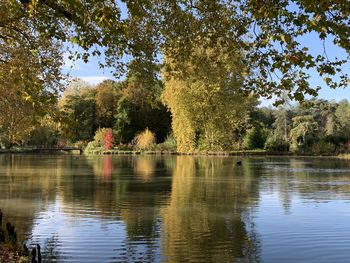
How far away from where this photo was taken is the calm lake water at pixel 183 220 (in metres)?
9.76

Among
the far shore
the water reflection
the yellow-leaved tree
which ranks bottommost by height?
the water reflection

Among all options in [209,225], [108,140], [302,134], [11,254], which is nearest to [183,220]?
[209,225]

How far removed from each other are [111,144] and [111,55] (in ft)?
197

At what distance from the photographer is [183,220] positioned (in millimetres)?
13172

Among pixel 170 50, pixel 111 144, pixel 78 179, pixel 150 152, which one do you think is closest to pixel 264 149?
pixel 150 152

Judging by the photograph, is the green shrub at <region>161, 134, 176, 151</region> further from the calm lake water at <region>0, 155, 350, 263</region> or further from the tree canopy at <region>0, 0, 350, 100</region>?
the tree canopy at <region>0, 0, 350, 100</region>

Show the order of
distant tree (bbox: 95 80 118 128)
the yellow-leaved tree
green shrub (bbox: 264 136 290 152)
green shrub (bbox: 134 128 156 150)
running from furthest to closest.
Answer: distant tree (bbox: 95 80 118 128), green shrub (bbox: 134 128 156 150), green shrub (bbox: 264 136 290 152), the yellow-leaved tree

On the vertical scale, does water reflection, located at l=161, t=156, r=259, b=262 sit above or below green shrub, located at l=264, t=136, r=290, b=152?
below

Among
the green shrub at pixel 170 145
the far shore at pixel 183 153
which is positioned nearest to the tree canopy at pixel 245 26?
the far shore at pixel 183 153

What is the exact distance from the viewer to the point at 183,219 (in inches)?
525

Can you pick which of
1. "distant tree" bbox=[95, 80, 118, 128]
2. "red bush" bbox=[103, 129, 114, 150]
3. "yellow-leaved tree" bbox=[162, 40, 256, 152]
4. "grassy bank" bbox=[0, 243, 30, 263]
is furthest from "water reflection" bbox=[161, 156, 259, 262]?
"distant tree" bbox=[95, 80, 118, 128]

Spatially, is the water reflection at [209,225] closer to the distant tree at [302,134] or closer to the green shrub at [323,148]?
the green shrub at [323,148]

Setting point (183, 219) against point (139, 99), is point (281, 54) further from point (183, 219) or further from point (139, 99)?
point (139, 99)

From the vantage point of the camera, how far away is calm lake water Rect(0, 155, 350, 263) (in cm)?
976
